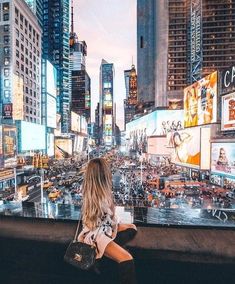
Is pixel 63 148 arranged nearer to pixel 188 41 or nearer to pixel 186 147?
pixel 186 147

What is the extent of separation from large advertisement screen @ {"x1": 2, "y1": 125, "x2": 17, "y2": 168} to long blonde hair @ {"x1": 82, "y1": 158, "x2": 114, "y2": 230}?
1352 inches

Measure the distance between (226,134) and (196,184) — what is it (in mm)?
7634

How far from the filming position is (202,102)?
36.7 m

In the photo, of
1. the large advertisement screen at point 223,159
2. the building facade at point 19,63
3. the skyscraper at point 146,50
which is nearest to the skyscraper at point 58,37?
the skyscraper at point 146,50

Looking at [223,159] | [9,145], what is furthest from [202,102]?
[9,145]

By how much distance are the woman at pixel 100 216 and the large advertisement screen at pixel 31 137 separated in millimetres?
48409

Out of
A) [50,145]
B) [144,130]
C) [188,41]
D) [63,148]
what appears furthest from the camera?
[188,41]

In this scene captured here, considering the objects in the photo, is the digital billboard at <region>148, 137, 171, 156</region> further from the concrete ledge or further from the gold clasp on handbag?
the gold clasp on handbag

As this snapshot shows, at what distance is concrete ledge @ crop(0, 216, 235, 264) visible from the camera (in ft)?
7.57

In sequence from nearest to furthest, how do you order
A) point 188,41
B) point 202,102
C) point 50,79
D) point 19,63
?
1. point 202,102
2. point 19,63
3. point 50,79
4. point 188,41

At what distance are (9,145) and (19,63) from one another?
92.8 feet

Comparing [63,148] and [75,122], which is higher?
[75,122]

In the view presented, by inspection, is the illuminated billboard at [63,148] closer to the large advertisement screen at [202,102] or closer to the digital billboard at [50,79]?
the digital billboard at [50,79]

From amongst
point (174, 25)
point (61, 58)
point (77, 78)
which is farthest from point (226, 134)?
point (77, 78)
